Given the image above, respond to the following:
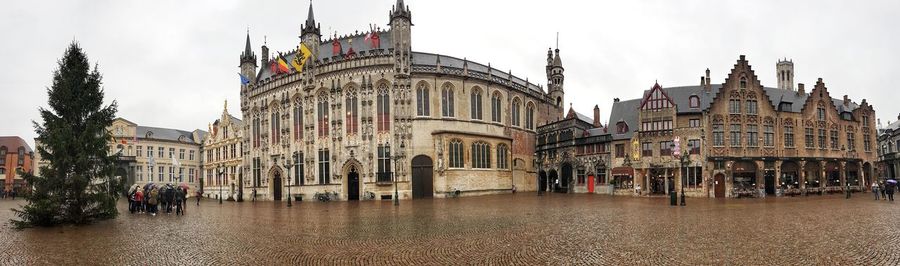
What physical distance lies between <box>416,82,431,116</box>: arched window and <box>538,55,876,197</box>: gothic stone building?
1758 cm

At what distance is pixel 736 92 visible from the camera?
46.0 m

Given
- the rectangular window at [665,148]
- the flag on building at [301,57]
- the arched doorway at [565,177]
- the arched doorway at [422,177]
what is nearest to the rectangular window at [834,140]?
the rectangular window at [665,148]

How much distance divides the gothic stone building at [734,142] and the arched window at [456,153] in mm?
13575

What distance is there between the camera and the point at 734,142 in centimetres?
4559

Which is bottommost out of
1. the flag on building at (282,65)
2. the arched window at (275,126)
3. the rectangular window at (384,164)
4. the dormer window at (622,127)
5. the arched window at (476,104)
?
the rectangular window at (384,164)

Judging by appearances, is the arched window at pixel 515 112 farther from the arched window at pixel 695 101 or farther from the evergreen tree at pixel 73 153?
the evergreen tree at pixel 73 153

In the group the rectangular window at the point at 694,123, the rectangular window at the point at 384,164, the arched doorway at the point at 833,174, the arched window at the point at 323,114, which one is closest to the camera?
the rectangular window at the point at 694,123

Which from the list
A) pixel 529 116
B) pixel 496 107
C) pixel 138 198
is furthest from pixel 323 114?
pixel 529 116

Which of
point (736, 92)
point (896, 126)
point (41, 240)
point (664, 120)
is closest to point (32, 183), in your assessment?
point (41, 240)

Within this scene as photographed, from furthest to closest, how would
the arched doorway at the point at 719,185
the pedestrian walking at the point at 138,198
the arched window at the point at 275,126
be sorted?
the arched window at the point at 275,126
the arched doorway at the point at 719,185
the pedestrian walking at the point at 138,198

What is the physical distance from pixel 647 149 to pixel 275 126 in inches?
1454

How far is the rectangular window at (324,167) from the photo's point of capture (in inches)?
1980

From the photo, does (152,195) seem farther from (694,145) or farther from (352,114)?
(694,145)

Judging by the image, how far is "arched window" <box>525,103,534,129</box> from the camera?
5891 centimetres
